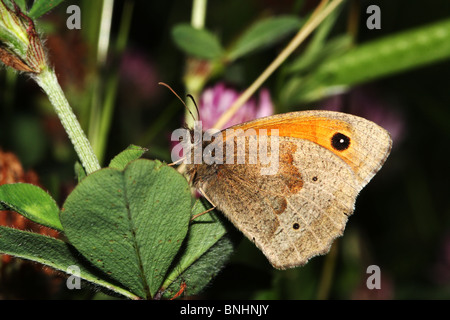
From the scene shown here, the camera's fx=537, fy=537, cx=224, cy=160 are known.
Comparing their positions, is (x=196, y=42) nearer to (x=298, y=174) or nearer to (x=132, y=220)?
(x=298, y=174)

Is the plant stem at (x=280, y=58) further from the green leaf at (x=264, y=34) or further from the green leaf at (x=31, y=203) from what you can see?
the green leaf at (x=31, y=203)

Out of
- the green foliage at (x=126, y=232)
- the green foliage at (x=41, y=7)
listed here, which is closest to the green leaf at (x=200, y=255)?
the green foliage at (x=126, y=232)

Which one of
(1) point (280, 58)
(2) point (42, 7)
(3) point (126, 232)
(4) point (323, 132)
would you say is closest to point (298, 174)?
(4) point (323, 132)

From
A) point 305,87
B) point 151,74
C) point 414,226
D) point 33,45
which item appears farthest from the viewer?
point 151,74
